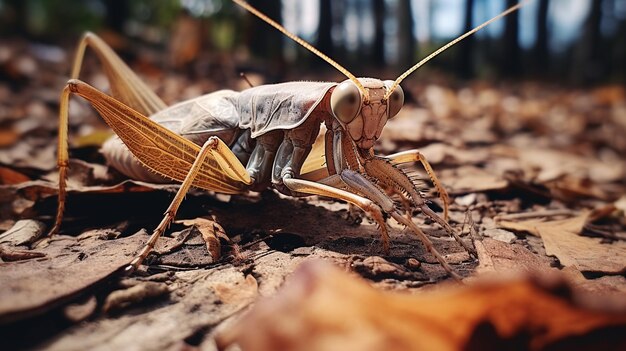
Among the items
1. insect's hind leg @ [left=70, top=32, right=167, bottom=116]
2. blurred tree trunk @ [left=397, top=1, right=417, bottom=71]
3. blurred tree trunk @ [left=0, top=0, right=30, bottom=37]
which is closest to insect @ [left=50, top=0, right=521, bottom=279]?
insect's hind leg @ [left=70, top=32, right=167, bottom=116]

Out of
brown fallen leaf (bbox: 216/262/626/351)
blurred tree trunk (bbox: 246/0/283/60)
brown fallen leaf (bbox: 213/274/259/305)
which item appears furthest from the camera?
blurred tree trunk (bbox: 246/0/283/60)

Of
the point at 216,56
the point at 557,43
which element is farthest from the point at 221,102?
the point at 557,43

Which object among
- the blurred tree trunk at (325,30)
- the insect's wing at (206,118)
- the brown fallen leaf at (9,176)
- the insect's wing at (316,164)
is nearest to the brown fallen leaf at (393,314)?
the insect's wing at (316,164)

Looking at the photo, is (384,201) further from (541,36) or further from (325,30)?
(541,36)

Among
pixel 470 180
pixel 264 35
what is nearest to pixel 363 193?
pixel 470 180

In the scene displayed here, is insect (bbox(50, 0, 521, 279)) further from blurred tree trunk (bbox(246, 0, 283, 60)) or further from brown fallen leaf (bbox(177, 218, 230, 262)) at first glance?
blurred tree trunk (bbox(246, 0, 283, 60))

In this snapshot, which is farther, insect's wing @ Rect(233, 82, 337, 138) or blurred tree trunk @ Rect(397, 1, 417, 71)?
blurred tree trunk @ Rect(397, 1, 417, 71)
